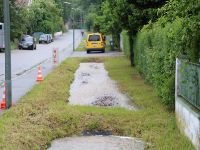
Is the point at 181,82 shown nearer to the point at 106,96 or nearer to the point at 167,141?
the point at 167,141

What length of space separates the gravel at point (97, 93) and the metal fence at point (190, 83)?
11.6 feet

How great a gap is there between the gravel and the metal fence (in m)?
3.54

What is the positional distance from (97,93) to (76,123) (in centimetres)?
599

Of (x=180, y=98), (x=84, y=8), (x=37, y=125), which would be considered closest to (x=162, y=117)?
(x=180, y=98)

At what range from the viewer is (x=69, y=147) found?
33.5 ft

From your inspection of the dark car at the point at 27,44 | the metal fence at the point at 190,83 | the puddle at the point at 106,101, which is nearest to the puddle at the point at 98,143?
the metal fence at the point at 190,83

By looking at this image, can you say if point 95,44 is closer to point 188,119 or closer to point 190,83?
point 190,83

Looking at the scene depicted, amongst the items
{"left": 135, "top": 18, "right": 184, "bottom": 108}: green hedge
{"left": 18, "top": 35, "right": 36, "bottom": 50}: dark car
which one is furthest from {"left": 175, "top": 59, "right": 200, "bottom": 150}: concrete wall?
{"left": 18, "top": 35, "right": 36, "bottom": 50}: dark car

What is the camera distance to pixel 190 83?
10266mm

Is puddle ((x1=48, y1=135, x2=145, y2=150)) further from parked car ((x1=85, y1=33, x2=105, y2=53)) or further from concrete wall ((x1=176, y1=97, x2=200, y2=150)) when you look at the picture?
parked car ((x1=85, y1=33, x2=105, y2=53))

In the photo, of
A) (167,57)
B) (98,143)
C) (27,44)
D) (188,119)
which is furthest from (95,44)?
(188,119)

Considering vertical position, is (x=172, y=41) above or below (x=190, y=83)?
above

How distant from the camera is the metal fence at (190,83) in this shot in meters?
9.56

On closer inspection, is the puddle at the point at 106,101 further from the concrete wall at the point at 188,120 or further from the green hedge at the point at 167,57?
the concrete wall at the point at 188,120
